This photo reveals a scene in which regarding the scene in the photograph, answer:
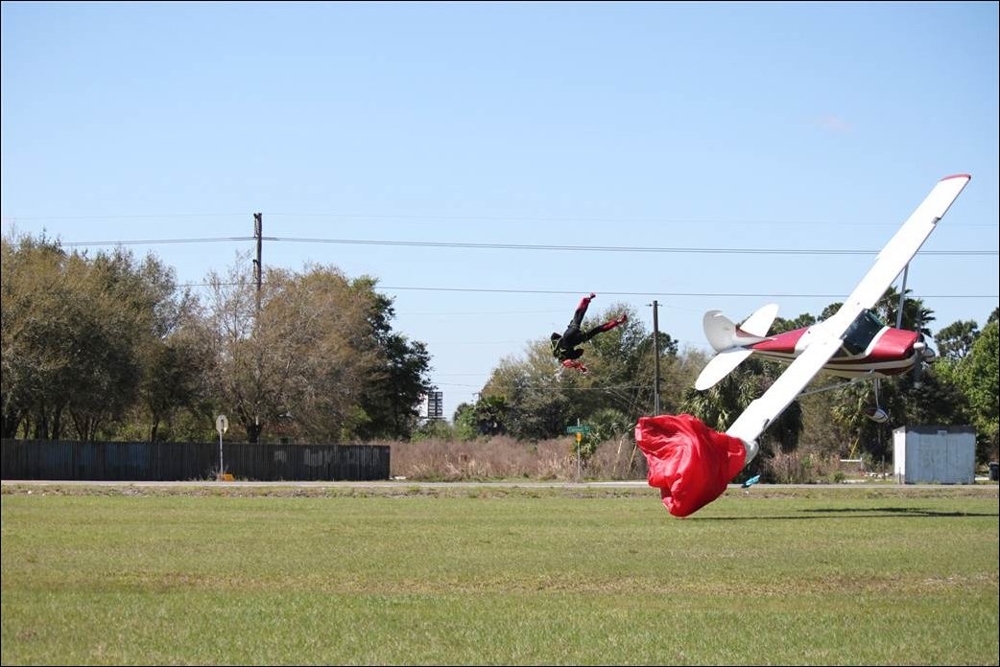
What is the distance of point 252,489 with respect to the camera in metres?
52.2

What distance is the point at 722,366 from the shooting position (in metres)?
11.8

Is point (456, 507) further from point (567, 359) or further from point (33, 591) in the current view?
point (567, 359)

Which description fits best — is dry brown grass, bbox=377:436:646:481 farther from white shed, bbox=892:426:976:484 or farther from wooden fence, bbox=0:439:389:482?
white shed, bbox=892:426:976:484

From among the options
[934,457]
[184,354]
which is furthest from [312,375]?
[934,457]

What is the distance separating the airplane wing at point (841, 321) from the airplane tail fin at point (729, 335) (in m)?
1.28

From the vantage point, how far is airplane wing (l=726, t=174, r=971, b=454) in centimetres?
907

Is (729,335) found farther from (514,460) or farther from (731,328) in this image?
(514,460)

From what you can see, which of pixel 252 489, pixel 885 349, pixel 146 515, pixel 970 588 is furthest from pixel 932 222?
pixel 252 489

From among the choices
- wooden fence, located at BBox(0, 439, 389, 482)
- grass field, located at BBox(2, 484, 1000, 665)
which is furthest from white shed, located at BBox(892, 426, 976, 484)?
wooden fence, located at BBox(0, 439, 389, 482)

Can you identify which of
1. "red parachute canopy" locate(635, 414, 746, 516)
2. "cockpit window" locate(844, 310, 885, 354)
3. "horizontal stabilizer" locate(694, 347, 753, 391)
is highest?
"cockpit window" locate(844, 310, 885, 354)

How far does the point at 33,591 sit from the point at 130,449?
40190 millimetres

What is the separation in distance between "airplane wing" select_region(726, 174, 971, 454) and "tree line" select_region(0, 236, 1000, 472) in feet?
4.75

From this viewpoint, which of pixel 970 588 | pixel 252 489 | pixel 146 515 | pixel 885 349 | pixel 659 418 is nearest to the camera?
pixel 659 418

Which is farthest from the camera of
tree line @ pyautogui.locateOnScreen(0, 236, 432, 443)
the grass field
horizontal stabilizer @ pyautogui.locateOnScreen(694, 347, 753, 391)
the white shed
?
the white shed
